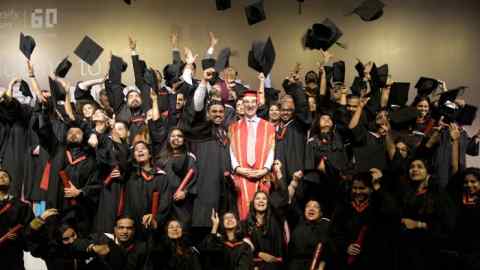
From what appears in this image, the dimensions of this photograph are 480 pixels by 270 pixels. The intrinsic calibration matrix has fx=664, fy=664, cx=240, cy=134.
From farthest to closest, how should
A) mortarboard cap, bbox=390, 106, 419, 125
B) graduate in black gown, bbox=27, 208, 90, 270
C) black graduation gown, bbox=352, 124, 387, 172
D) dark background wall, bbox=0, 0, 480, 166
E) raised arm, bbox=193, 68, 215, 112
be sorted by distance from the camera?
dark background wall, bbox=0, 0, 480, 166 < mortarboard cap, bbox=390, 106, 419, 125 < raised arm, bbox=193, 68, 215, 112 < black graduation gown, bbox=352, 124, 387, 172 < graduate in black gown, bbox=27, 208, 90, 270

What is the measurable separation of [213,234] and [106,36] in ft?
14.9

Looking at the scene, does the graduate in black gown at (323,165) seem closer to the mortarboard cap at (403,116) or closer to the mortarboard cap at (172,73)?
the mortarboard cap at (403,116)

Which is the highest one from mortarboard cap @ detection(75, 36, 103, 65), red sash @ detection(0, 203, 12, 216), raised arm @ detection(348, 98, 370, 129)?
mortarboard cap @ detection(75, 36, 103, 65)

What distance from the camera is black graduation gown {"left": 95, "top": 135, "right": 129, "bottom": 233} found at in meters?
5.93

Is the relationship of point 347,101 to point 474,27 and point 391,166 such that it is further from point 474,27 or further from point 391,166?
point 474,27

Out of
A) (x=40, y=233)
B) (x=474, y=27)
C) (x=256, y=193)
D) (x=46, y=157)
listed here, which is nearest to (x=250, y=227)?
(x=256, y=193)

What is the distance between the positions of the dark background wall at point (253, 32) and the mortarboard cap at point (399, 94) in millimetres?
1718

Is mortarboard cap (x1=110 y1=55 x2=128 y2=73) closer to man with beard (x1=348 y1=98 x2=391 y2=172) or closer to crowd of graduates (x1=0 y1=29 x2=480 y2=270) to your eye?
crowd of graduates (x1=0 y1=29 x2=480 y2=270)

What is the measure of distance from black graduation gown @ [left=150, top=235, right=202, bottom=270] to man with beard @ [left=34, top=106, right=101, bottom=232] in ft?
2.86

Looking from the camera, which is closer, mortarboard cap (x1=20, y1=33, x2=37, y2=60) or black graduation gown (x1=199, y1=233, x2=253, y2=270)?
black graduation gown (x1=199, y1=233, x2=253, y2=270)

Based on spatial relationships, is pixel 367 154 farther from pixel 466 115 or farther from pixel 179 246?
pixel 179 246

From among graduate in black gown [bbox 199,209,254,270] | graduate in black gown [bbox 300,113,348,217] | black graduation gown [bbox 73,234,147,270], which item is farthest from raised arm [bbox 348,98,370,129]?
black graduation gown [bbox 73,234,147,270]

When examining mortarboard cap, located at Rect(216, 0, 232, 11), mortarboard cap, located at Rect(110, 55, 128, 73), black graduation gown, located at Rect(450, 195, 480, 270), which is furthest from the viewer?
mortarboard cap, located at Rect(216, 0, 232, 11)

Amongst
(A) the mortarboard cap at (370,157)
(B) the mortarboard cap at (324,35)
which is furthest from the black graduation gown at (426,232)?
(B) the mortarboard cap at (324,35)
